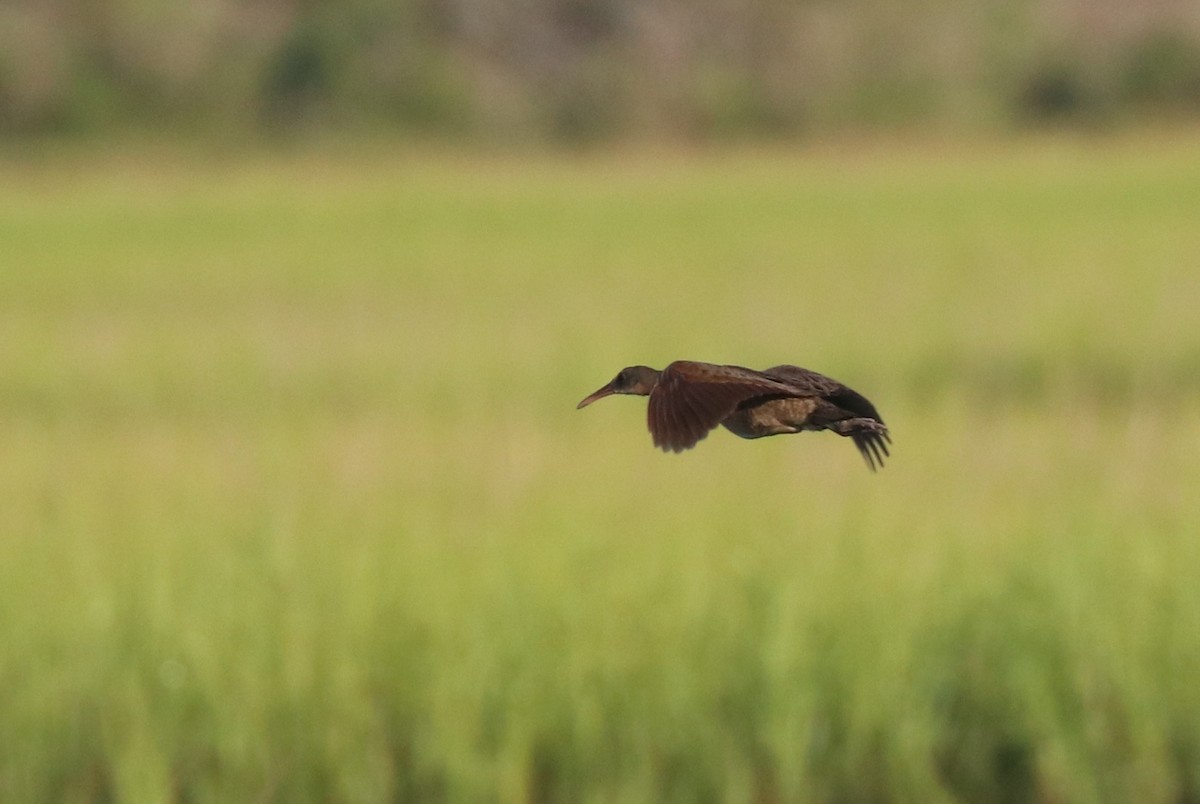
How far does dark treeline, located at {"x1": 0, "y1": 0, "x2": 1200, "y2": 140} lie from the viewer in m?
16.1

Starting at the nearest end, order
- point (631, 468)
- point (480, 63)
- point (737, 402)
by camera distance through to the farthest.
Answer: point (737, 402)
point (631, 468)
point (480, 63)

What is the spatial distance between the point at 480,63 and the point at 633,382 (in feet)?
66.4

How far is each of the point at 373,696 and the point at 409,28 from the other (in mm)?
17842

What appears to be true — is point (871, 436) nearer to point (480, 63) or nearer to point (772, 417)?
point (772, 417)

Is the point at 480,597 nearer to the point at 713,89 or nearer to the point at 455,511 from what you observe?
the point at 455,511

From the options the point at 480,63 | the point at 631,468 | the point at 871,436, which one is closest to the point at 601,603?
the point at 631,468

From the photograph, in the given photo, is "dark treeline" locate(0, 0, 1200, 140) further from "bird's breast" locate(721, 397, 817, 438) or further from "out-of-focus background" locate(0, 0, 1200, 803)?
"bird's breast" locate(721, 397, 817, 438)

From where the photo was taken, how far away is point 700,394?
67 cm

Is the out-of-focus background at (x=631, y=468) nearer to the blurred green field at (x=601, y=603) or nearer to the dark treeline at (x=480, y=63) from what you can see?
the blurred green field at (x=601, y=603)

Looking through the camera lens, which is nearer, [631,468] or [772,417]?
[772,417]

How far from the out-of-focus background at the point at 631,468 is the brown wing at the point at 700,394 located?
0.10 meters

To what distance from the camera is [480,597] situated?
3547 mm

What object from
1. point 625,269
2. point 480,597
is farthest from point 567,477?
point 625,269

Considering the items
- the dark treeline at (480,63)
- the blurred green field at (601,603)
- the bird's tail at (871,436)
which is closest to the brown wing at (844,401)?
the bird's tail at (871,436)
